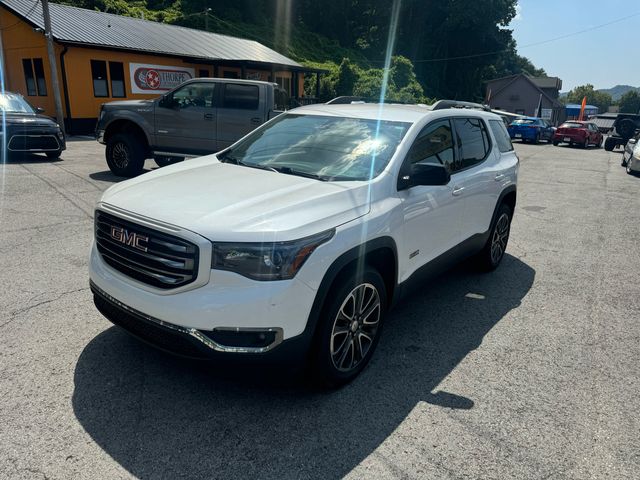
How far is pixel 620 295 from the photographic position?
16.8ft

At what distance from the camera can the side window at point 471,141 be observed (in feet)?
14.8

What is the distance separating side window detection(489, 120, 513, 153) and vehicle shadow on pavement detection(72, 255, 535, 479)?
259cm

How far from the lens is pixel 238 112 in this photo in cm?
998

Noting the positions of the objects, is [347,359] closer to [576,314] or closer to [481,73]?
[576,314]

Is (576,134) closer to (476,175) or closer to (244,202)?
(476,175)

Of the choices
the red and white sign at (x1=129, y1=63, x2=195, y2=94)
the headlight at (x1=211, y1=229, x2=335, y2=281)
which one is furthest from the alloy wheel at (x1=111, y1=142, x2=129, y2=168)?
the red and white sign at (x1=129, y1=63, x2=195, y2=94)

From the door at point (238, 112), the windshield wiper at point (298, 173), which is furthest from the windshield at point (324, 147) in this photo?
the door at point (238, 112)

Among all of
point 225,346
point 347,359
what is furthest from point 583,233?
point 225,346

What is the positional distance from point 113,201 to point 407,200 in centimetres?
202

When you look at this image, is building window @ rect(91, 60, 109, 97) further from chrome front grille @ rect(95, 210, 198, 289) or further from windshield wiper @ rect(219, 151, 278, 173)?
chrome front grille @ rect(95, 210, 198, 289)

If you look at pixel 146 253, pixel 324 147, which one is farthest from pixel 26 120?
pixel 146 253

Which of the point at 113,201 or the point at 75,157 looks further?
the point at 75,157

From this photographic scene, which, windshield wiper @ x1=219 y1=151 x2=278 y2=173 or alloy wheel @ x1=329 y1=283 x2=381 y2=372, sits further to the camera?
windshield wiper @ x1=219 y1=151 x2=278 y2=173

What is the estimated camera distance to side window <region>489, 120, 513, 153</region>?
541 centimetres
